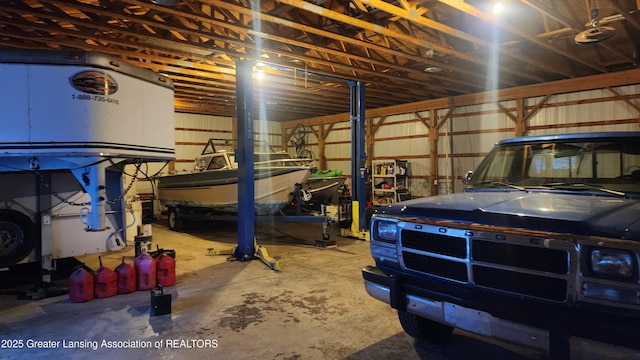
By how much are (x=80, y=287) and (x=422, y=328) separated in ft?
12.6

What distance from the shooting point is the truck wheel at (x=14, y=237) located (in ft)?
15.2

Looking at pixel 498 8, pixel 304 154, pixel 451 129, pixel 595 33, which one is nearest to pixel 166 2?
pixel 498 8

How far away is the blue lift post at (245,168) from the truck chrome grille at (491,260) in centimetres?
419

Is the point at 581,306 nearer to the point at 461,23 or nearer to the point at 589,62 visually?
the point at 461,23

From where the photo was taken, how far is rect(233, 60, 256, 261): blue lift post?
6.53 m

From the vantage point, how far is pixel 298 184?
8.74 metres

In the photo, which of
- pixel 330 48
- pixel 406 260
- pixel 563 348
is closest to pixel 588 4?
pixel 330 48

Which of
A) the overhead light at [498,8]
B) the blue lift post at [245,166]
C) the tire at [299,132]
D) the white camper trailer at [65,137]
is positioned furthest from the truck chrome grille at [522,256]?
the tire at [299,132]

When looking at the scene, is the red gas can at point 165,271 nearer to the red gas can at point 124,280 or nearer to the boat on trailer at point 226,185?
the red gas can at point 124,280

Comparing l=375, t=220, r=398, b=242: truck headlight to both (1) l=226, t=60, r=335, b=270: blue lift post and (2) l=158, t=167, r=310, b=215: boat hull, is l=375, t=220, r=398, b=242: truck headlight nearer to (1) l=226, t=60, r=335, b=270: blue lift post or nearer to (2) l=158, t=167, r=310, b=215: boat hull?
(1) l=226, t=60, r=335, b=270: blue lift post

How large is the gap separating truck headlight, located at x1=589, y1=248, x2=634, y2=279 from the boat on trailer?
698 centimetres

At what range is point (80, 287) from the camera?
449 centimetres

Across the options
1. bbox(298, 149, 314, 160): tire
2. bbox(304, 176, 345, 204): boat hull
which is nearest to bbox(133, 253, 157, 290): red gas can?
bbox(304, 176, 345, 204): boat hull

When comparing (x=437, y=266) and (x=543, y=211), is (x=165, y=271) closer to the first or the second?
(x=437, y=266)
